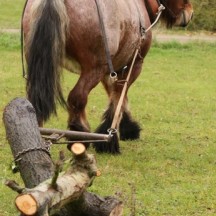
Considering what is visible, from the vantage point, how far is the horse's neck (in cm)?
826

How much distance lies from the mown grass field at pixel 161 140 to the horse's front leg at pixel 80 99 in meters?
0.54

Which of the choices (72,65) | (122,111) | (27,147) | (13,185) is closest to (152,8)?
(122,111)

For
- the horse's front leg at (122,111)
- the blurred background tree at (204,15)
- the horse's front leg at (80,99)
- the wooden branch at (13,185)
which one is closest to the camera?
the wooden branch at (13,185)

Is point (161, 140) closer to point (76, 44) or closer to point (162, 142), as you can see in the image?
point (162, 142)

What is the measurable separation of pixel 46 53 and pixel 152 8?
237 centimetres

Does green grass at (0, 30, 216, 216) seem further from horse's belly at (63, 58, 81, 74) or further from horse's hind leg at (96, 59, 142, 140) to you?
horse's belly at (63, 58, 81, 74)

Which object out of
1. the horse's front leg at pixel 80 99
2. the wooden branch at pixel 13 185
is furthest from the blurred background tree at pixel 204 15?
the wooden branch at pixel 13 185

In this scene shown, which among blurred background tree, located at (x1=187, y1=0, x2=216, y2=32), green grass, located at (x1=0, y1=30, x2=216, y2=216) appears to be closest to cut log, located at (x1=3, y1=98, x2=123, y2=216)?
green grass, located at (x1=0, y1=30, x2=216, y2=216)

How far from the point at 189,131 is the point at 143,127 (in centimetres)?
67

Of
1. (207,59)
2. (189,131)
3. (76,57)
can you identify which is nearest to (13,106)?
(76,57)

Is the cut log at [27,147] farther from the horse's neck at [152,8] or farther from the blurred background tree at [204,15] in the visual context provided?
the blurred background tree at [204,15]

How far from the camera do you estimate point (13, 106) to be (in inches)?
179

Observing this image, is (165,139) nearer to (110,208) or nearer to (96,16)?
(96,16)

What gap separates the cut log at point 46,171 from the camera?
3900mm
